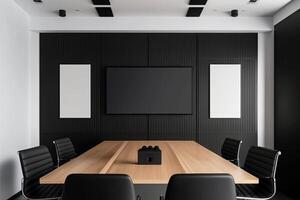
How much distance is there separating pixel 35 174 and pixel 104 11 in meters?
3.38

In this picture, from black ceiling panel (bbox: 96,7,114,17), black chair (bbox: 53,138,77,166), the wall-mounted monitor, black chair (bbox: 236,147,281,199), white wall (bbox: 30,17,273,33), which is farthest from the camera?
the wall-mounted monitor

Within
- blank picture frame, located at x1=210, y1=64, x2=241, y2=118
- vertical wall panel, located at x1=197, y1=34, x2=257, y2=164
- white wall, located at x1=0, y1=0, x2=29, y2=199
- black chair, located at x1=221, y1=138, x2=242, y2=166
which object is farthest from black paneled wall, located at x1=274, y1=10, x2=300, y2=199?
white wall, located at x1=0, y1=0, x2=29, y2=199

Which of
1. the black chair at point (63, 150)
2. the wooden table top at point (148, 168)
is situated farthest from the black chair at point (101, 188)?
the black chair at point (63, 150)

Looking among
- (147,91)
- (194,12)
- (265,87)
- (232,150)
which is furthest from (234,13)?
(232,150)

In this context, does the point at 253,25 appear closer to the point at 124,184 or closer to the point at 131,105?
the point at 131,105

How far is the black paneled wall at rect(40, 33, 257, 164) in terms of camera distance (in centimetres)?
640

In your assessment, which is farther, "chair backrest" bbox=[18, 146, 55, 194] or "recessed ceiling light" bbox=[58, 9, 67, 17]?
"recessed ceiling light" bbox=[58, 9, 67, 17]

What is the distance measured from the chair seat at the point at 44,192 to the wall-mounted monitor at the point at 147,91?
2936 millimetres

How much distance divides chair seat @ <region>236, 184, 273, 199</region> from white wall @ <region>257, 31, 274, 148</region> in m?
3.08

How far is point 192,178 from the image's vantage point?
1946 mm

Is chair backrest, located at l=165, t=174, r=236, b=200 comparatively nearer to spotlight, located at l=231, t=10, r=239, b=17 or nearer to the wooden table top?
the wooden table top

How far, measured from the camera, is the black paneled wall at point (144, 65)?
6402mm

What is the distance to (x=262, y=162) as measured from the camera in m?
3.41

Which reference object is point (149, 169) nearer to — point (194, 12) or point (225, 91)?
point (194, 12)
